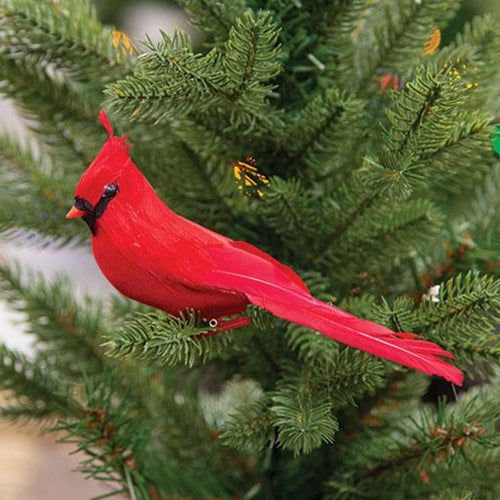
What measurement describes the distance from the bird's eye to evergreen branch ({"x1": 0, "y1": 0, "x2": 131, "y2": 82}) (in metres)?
→ 0.10

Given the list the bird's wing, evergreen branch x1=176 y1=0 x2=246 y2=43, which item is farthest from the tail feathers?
evergreen branch x1=176 y1=0 x2=246 y2=43

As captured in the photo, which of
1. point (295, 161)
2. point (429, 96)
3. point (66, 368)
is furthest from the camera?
point (66, 368)

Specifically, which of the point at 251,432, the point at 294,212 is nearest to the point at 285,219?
the point at 294,212

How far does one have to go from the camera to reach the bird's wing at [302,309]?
302 millimetres

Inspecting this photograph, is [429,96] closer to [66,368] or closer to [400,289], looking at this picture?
[400,289]

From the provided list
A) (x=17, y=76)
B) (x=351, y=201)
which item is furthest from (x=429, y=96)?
(x=17, y=76)

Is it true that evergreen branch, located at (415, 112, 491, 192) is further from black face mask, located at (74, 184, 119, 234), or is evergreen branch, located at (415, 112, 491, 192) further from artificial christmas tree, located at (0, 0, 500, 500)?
black face mask, located at (74, 184, 119, 234)

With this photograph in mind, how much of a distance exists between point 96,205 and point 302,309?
0.10 m

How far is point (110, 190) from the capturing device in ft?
1.10

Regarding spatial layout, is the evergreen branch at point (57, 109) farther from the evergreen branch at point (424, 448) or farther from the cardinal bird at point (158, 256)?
the evergreen branch at point (424, 448)

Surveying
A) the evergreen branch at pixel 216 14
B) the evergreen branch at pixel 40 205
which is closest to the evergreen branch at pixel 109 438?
the evergreen branch at pixel 40 205

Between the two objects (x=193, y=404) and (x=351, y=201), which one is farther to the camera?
(x=193, y=404)

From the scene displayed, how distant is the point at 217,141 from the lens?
38cm

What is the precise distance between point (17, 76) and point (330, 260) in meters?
0.21
